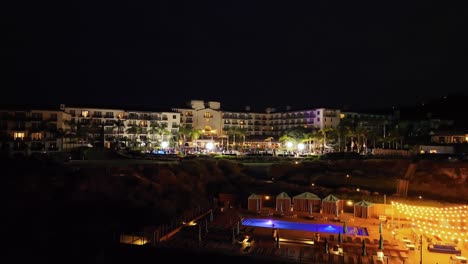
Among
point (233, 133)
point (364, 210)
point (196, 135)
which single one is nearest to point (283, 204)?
point (364, 210)

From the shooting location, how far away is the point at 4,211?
22828 mm

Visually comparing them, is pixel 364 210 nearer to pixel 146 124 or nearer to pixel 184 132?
pixel 184 132

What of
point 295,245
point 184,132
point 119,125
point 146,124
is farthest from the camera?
point 184,132

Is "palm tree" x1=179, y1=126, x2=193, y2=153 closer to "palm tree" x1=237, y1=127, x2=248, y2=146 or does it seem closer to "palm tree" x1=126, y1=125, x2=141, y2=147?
"palm tree" x1=126, y1=125, x2=141, y2=147

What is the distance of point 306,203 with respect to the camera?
25.4 m

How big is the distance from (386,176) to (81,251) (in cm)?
2854

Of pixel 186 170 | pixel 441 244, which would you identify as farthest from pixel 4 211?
pixel 441 244

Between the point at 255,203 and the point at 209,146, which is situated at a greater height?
the point at 209,146

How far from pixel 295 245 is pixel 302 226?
3117 mm

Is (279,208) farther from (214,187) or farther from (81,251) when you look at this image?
(81,251)

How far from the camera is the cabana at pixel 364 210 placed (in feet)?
77.2

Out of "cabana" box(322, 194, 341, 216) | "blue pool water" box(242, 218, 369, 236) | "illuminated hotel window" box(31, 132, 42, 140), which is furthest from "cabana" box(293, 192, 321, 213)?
"illuminated hotel window" box(31, 132, 42, 140)

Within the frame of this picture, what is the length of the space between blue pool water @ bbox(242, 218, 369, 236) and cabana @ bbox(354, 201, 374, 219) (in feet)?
9.11

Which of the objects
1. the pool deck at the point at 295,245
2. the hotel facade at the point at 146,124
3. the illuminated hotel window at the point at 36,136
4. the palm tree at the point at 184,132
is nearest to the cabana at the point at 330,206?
the pool deck at the point at 295,245
